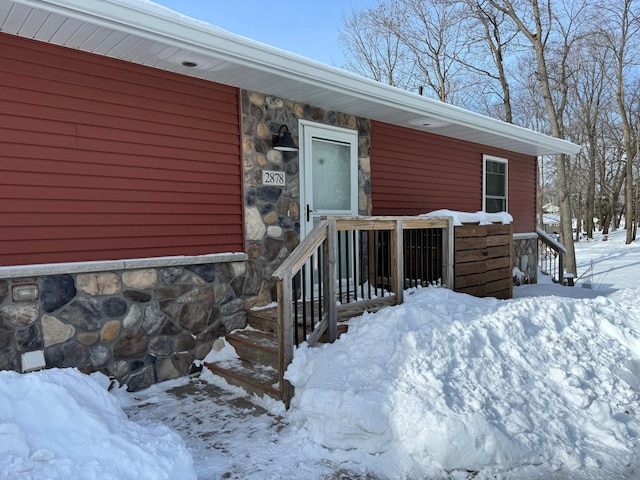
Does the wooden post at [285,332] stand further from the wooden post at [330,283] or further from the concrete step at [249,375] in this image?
the wooden post at [330,283]

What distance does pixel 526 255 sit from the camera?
8.86m

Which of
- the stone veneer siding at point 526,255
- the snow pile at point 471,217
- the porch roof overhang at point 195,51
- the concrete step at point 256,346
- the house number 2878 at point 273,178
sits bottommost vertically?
the concrete step at point 256,346

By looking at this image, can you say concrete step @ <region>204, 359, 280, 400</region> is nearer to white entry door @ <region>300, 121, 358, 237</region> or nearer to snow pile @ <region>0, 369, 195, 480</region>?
snow pile @ <region>0, 369, 195, 480</region>

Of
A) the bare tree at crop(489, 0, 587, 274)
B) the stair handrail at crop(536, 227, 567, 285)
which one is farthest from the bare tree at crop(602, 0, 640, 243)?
the stair handrail at crop(536, 227, 567, 285)

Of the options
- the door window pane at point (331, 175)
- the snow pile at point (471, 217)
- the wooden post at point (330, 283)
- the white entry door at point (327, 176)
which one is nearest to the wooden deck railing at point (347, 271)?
the wooden post at point (330, 283)

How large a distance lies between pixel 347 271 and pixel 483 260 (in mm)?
2195

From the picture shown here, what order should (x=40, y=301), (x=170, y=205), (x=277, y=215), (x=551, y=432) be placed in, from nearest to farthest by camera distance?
(x=551, y=432) < (x=40, y=301) < (x=170, y=205) < (x=277, y=215)

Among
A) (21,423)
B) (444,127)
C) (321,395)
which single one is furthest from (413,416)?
(444,127)

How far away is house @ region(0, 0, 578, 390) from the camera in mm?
3090

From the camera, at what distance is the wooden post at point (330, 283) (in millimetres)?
3500

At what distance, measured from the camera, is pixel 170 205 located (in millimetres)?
3848

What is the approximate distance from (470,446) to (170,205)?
2892 millimetres

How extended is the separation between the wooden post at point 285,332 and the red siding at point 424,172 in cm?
285

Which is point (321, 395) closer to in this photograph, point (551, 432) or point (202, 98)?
point (551, 432)
